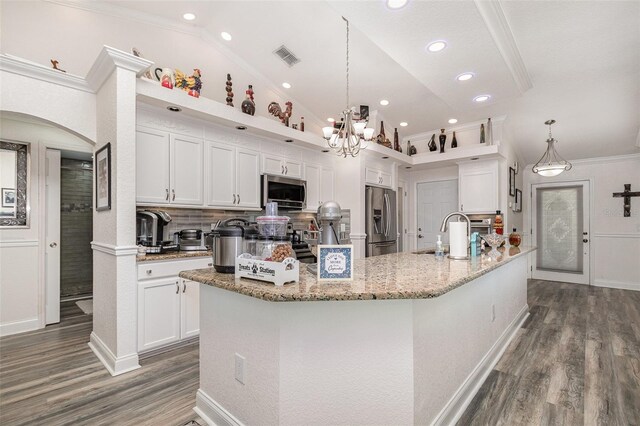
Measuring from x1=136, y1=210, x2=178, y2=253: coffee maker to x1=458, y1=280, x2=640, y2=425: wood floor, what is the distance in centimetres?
288

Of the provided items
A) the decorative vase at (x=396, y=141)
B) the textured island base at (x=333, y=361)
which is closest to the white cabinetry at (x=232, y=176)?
the textured island base at (x=333, y=361)

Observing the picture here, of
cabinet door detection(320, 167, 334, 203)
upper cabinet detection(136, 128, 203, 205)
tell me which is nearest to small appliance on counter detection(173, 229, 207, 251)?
upper cabinet detection(136, 128, 203, 205)

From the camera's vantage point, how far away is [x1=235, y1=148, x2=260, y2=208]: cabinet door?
3896mm

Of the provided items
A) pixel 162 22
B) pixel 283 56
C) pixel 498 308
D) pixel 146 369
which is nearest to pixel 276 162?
pixel 283 56

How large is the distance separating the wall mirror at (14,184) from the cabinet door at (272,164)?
264cm

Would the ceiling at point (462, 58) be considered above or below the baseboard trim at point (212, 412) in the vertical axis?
above

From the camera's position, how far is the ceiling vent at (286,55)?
3.87 meters

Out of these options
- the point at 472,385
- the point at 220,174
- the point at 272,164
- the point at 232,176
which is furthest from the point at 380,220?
the point at 472,385

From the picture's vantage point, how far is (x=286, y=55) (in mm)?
3961

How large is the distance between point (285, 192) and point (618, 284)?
6.33m

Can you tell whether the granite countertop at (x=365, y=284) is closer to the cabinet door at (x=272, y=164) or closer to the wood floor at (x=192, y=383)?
the wood floor at (x=192, y=383)

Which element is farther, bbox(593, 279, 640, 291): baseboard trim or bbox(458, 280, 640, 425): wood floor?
bbox(593, 279, 640, 291): baseboard trim

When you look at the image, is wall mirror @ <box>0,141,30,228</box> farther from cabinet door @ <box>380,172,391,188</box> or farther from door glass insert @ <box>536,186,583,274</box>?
door glass insert @ <box>536,186,583,274</box>

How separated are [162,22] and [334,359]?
410 centimetres
